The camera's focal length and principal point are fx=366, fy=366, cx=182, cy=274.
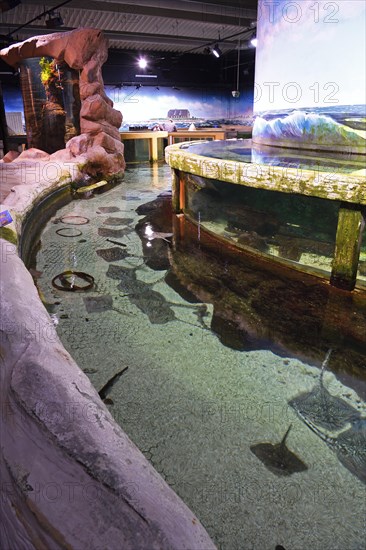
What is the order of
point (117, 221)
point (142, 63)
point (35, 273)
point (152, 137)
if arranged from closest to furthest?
point (35, 273) → point (117, 221) → point (152, 137) → point (142, 63)

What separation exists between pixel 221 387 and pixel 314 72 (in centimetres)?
406

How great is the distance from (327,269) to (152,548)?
2.95 m

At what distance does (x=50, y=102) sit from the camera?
9.04 metres

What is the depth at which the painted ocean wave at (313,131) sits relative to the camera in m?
4.43

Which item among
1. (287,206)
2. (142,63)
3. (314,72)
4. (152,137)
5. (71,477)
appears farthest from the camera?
(142,63)

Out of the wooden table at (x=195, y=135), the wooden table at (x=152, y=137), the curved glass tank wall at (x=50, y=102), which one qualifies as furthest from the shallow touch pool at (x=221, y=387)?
the wooden table at (x=195, y=135)

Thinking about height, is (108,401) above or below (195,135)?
below

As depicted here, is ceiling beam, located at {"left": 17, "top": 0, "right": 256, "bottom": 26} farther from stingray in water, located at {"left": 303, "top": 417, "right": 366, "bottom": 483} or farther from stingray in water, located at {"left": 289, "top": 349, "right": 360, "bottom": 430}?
stingray in water, located at {"left": 303, "top": 417, "right": 366, "bottom": 483}

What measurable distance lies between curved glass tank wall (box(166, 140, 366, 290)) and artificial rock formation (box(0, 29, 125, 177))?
3619mm

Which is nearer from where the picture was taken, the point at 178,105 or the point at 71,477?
the point at 71,477

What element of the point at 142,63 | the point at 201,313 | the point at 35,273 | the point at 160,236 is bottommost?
the point at 201,313

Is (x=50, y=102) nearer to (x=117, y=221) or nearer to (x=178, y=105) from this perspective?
(x=117, y=221)

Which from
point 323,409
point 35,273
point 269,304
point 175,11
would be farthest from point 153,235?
point 175,11

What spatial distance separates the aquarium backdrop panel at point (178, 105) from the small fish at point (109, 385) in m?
18.4
